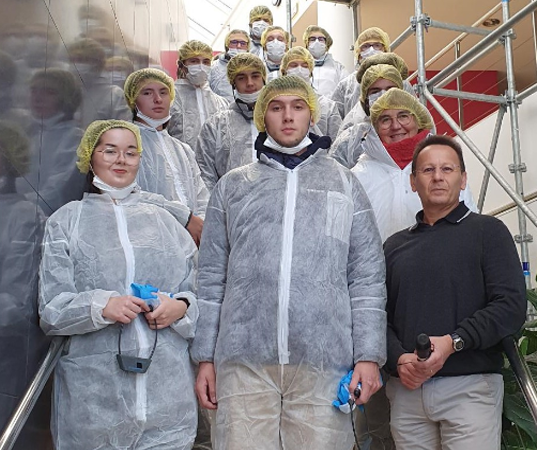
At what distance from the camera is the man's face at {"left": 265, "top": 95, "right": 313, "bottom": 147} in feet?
7.06

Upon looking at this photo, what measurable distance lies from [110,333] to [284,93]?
0.89m

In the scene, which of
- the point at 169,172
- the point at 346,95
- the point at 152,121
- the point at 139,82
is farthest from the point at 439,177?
the point at 346,95

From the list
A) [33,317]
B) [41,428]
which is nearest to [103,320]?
[33,317]

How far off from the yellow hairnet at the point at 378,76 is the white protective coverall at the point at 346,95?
0.86 meters

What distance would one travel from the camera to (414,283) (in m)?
2.07

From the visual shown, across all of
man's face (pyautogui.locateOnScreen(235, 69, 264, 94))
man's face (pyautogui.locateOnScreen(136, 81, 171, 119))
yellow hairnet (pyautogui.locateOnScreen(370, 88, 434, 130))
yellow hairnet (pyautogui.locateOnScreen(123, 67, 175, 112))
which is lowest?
yellow hairnet (pyautogui.locateOnScreen(370, 88, 434, 130))

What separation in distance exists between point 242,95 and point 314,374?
2.27 m

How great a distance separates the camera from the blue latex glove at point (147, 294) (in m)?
1.97

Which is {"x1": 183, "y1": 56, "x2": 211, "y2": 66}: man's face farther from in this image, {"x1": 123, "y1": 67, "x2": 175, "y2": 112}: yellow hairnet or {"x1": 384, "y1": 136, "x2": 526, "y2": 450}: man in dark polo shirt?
{"x1": 384, "y1": 136, "x2": 526, "y2": 450}: man in dark polo shirt

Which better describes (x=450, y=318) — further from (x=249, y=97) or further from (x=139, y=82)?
(x=249, y=97)

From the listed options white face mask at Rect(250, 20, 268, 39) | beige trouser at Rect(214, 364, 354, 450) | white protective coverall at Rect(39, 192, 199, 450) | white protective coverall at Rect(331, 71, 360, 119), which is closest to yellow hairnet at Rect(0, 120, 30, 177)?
white protective coverall at Rect(39, 192, 199, 450)

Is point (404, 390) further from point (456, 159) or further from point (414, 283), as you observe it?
point (456, 159)

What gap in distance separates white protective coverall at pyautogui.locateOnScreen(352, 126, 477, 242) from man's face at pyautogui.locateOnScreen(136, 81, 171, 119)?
102 cm

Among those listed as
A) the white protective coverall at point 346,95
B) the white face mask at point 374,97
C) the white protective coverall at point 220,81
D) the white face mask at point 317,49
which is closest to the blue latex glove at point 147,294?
the white face mask at point 374,97
